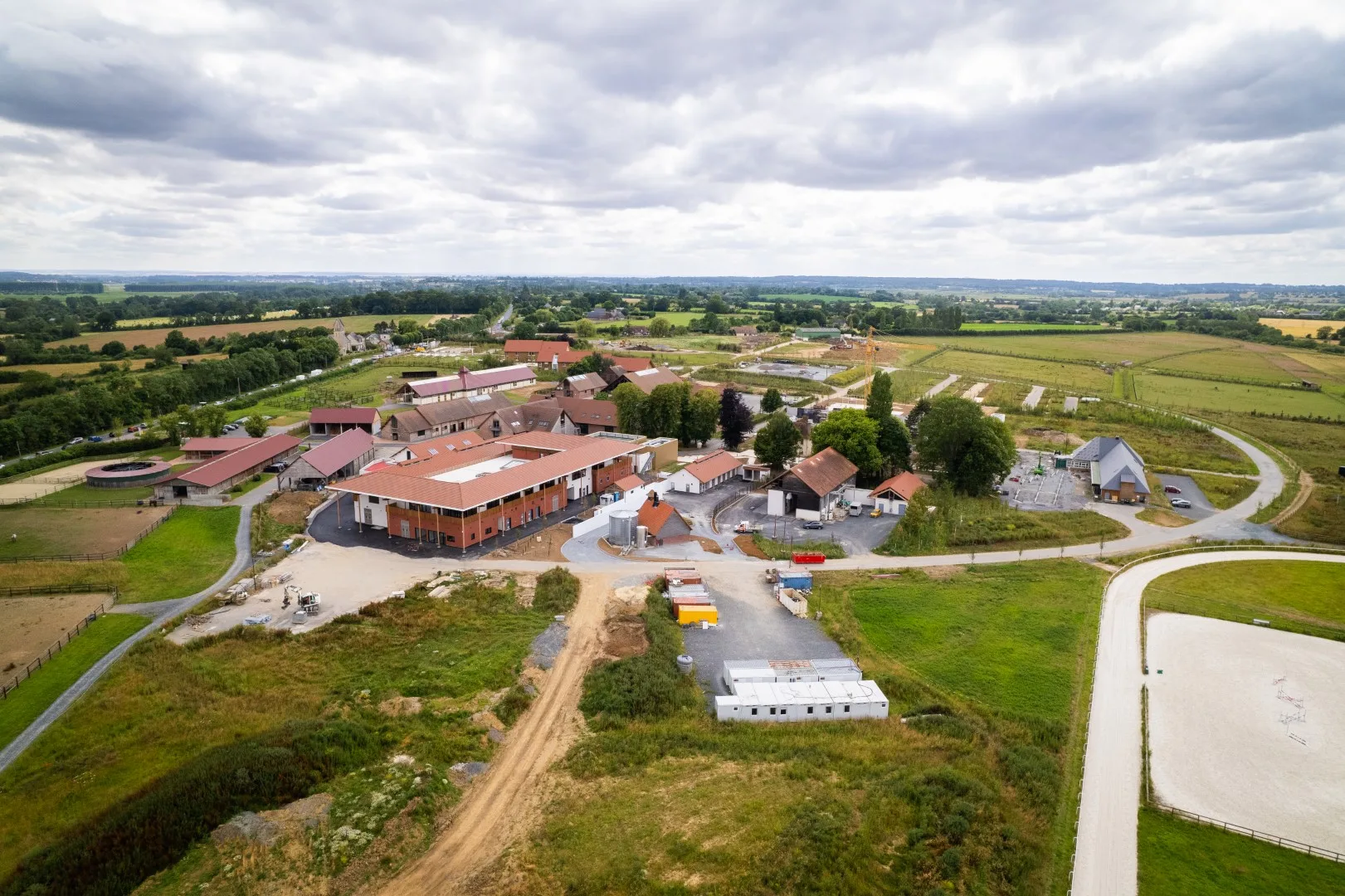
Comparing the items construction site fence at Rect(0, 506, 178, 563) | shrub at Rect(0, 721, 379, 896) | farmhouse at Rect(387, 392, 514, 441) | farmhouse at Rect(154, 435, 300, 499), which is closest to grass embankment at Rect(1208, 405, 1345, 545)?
shrub at Rect(0, 721, 379, 896)

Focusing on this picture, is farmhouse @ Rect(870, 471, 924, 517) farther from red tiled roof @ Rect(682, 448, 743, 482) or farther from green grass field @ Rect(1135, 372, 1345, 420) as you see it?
green grass field @ Rect(1135, 372, 1345, 420)

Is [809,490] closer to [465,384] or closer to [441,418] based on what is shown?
[441,418]

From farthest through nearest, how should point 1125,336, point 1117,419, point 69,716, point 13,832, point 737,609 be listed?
point 1125,336, point 1117,419, point 737,609, point 69,716, point 13,832

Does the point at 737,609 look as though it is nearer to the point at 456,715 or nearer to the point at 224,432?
the point at 456,715

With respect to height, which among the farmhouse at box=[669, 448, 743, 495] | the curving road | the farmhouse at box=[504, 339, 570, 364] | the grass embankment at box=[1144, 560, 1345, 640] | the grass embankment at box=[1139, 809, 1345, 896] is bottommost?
Result: the grass embankment at box=[1139, 809, 1345, 896]

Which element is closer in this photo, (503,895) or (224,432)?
(503,895)

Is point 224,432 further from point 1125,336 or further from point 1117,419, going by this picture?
point 1125,336

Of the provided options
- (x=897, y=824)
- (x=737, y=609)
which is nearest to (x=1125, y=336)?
(x=737, y=609)

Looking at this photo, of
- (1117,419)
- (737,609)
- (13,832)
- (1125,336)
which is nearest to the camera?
(13,832)
